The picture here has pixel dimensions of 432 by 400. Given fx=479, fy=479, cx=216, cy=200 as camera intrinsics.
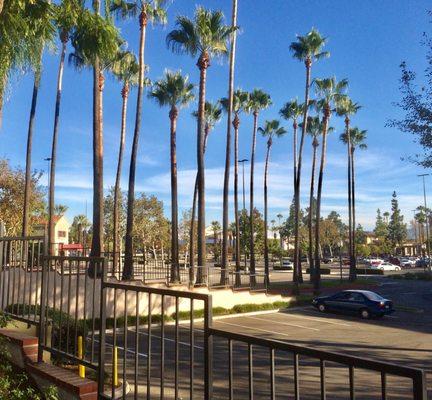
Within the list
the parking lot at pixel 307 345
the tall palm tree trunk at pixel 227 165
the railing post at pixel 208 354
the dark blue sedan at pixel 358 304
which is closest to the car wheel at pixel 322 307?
the dark blue sedan at pixel 358 304

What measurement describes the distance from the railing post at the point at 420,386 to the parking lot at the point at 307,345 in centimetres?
444

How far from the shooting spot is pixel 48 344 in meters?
6.29

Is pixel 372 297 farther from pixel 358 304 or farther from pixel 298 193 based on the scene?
pixel 298 193

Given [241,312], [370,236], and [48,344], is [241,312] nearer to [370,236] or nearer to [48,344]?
[48,344]

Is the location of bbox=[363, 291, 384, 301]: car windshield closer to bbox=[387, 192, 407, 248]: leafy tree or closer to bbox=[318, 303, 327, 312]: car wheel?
bbox=[318, 303, 327, 312]: car wheel

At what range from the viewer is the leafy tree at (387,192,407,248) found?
418 ft

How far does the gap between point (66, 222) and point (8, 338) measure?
89022mm

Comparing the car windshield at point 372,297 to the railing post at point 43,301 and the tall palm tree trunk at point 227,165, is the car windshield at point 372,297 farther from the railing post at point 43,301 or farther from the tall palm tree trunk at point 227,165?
the railing post at point 43,301

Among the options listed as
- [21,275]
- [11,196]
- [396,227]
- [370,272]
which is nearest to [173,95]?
[11,196]

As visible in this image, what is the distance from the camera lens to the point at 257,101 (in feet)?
131

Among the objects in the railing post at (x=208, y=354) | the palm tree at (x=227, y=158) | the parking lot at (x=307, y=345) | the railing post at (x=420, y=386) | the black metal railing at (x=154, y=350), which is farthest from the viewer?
the palm tree at (x=227, y=158)

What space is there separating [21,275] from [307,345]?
1164 centimetres

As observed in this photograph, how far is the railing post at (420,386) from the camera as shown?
222 cm

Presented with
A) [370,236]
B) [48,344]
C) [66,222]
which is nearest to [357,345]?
[48,344]
